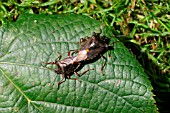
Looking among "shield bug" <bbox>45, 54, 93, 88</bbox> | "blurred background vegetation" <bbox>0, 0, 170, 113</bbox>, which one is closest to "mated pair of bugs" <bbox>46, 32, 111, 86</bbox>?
"shield bug" <bbox>45, 54, 93, 88</bbox>

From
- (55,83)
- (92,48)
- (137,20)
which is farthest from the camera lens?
(137,20)

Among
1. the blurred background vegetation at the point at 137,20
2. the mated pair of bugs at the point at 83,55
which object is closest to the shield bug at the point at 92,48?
the mated pair of bugs at the point at 83,55

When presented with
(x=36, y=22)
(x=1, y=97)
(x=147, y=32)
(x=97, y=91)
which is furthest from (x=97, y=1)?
(x=1, y=97)

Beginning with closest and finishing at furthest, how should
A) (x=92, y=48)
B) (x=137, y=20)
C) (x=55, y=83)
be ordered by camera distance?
(x=55, y=83)
(x=92, y=48)
(x=137, y=20)

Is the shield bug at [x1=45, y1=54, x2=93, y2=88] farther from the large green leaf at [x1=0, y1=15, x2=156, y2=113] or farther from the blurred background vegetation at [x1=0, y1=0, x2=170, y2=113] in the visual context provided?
the blurred background vegetation at [x1=0, y1=0, x2=170, y2=113]

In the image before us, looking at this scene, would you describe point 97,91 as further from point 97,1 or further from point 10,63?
point 97,1

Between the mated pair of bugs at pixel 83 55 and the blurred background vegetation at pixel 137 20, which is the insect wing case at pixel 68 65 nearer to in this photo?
the mated pair of bugs at pixel 83 55

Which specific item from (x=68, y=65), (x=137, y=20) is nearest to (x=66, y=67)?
(x=68, y=65)

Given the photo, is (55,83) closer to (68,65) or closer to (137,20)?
(68,65)
